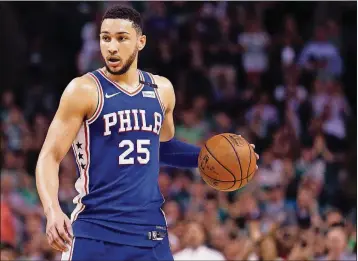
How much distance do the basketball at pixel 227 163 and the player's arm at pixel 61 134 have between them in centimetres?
100

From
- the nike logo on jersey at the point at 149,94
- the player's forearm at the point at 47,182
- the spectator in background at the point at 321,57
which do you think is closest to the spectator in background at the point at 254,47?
the spectator in background at the point at 321,57

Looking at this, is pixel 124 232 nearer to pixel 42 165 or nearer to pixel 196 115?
pixel 42 165

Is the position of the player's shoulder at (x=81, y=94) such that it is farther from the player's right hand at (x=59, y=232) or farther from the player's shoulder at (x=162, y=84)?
the player's right hand at (x=59, y=232)

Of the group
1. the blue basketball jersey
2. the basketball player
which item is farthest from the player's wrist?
the blue basketball jersey

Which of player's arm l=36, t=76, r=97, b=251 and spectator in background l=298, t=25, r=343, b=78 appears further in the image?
spectator in background l=298, t=25, r=343, b=78

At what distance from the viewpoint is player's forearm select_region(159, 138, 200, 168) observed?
6.28 metres

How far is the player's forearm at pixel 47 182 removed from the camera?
510 centimetres

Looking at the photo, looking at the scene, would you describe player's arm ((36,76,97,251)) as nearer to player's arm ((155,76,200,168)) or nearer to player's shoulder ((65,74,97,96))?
player's shoulder ((65,74,97,96))

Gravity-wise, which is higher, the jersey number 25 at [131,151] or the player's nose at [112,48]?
the player's nose at [112,48]

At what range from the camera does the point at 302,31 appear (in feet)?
49.0

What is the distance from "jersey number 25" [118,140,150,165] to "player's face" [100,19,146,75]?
0.49 m

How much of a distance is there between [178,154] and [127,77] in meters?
0.84

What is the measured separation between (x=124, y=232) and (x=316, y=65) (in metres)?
9.42

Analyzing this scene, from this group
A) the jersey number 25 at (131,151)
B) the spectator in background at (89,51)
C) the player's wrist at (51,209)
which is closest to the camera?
the player's wrist at (51,209)
